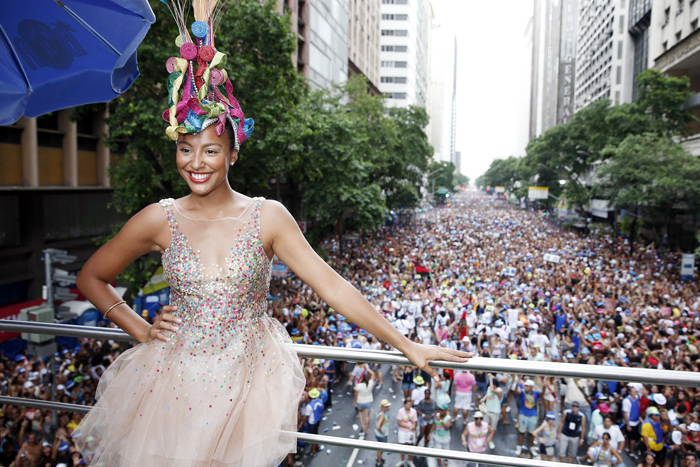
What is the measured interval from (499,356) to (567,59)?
3824 inches

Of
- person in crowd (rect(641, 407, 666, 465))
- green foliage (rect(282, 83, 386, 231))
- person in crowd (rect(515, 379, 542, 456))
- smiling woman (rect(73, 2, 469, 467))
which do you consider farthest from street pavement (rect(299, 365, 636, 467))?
green foliage (rect(282, 83, 386, 231))

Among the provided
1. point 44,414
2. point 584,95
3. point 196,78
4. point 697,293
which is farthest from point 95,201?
point 584,95

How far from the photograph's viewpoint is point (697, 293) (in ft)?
67.8

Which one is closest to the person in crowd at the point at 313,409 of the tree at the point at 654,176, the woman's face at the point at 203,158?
the woman's face at the point at 203,158

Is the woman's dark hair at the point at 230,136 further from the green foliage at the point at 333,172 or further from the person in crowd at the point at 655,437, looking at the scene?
the green foliage at the point at 333,172

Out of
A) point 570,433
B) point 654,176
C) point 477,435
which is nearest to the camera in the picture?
point 477,435

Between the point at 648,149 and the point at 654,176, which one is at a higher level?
the point at 648,149

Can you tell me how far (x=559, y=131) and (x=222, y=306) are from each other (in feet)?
174

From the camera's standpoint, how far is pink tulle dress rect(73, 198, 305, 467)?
6.47 feet

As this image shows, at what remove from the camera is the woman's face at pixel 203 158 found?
2107mm

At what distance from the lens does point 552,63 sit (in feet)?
385

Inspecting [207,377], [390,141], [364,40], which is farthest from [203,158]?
[364,40]

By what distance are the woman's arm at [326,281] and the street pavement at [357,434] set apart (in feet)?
22.1

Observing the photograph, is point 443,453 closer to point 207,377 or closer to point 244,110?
point 207,377
